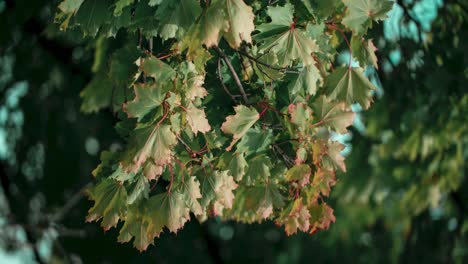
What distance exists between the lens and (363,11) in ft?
10.0

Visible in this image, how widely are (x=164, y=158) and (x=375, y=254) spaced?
773 centimetres

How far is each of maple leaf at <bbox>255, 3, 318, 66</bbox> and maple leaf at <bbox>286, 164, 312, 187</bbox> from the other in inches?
16.3

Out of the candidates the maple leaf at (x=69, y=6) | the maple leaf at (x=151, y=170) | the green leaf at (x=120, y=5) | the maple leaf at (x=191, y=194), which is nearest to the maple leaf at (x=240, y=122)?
the maple leaf at (x=191, y=194)

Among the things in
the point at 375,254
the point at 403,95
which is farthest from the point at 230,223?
the point at 403,95

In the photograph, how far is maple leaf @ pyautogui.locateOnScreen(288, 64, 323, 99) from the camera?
10.5 ft

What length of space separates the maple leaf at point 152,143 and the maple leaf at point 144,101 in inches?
3.2

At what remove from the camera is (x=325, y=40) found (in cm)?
331

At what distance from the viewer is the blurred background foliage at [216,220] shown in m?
5.97

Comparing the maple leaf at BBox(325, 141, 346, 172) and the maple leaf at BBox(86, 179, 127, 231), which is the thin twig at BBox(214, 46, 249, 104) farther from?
the maple leaf at BBox(86, 179, 127, 231)

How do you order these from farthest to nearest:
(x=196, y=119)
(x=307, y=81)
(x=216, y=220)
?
1. (x=216, y=220)
2. (x=307, y=81)
3. (x=196, y=119)

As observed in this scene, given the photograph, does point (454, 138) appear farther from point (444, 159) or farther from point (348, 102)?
point (348, 102)

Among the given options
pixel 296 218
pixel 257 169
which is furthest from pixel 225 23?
pixel 296 218

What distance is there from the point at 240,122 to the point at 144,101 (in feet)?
1.29

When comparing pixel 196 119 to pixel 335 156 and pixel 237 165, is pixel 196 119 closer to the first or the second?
pixel 237 165
